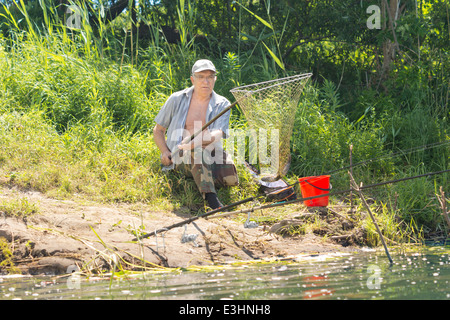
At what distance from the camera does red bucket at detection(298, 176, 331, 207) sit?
17.5 ft

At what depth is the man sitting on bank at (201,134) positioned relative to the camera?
561 centimetres

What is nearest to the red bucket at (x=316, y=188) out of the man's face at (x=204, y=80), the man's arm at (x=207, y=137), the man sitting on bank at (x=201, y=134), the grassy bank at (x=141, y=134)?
the grassy bank at (x=141, y=134)

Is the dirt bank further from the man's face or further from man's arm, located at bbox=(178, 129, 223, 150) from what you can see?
the man's face

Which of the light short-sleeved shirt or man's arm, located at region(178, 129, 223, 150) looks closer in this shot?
man's arm, located at region(178, 129, 223, 150)

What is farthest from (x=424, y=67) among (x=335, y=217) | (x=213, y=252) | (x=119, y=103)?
(x=213, y=252)

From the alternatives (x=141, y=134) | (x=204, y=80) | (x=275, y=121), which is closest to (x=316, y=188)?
(x=275, y=121)

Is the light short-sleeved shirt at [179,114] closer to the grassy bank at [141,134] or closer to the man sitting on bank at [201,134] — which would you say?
the man sitting on bank at [201,134]

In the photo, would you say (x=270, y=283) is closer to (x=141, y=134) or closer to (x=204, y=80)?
(x=204, y=80)

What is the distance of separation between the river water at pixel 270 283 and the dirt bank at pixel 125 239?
23 cm

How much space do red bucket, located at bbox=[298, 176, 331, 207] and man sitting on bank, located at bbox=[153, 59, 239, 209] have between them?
827 mm

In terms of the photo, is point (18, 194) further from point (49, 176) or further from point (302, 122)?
point (302, 122)

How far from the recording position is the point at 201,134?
5.52 m

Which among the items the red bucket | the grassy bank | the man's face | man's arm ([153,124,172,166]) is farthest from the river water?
the man's face

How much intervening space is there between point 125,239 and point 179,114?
1768 millimetres
